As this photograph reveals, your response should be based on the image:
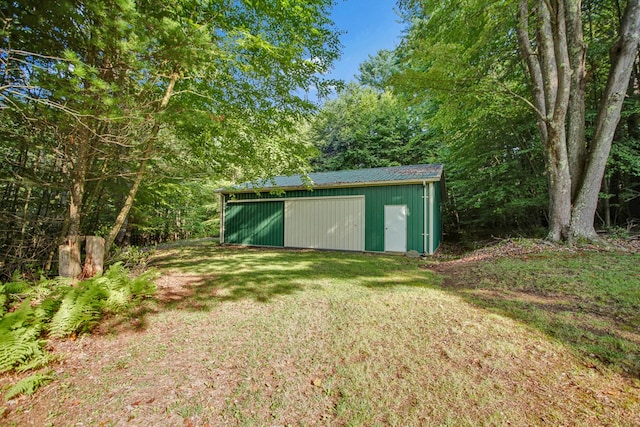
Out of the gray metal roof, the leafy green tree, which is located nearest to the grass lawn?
the leafy green tree

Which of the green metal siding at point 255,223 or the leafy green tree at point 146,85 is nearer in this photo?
the leafy green tree at point 146,85

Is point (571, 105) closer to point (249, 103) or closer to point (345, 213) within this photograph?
point (345, 213)

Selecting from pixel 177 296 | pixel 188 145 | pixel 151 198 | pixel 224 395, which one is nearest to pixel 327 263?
pixel 177 296

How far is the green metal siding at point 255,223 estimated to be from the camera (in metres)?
10.9

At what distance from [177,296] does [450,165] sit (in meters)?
12.1

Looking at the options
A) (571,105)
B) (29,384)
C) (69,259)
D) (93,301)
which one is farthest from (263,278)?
(571,105)

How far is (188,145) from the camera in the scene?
5547 mm

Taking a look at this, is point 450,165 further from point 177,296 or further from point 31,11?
point 31,11

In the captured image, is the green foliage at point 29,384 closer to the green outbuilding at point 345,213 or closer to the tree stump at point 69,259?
the tree stump at point 69,259

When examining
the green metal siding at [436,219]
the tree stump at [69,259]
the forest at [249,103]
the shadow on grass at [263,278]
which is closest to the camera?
the forest at [249,103]

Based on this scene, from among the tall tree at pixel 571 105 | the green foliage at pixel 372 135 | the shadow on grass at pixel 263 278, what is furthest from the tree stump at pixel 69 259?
the green foliage at pixel 372 135

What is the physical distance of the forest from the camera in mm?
3332

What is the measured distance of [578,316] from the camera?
2.94 meters

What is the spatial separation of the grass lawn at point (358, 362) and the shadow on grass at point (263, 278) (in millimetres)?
91
